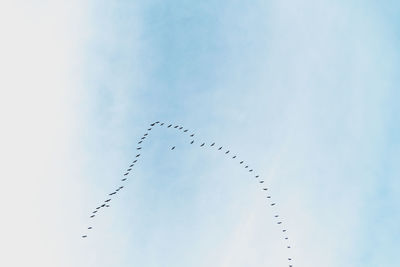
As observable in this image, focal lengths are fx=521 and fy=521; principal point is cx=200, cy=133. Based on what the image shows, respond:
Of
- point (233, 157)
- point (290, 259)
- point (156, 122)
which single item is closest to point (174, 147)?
point (156, 122)

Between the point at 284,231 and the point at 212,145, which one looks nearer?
the point at 284,231

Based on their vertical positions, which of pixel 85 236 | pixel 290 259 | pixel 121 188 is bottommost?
pixel 290 259

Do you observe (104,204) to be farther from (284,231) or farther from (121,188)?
(284,231)

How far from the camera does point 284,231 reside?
325 ft

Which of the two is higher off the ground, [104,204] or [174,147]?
[174,147]


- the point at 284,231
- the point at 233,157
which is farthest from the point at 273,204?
the point at 233,157

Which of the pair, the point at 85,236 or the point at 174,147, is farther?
the point at 174,147

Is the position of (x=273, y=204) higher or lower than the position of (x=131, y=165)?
lower

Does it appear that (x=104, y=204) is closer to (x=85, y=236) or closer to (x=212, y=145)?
(x=85, y=236)

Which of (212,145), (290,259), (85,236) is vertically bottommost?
(290,259)

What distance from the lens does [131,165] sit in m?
100

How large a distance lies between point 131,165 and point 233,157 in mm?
20655

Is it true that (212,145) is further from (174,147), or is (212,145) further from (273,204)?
(273,204)

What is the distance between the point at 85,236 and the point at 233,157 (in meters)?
32.8
